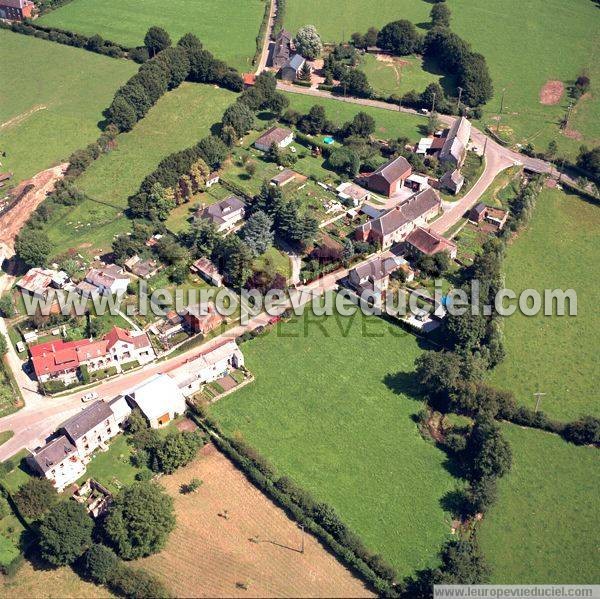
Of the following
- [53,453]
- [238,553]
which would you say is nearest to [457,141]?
[238,553]

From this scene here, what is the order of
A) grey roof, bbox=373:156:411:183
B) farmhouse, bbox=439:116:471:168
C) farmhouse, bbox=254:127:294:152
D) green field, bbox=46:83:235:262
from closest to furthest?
green field, bbox=46:83:235:262, grey roof, bbox=373:156:411:183, farmhouse, bbox=439:116:471:168, farmhouse, bbox=254:127:294:152

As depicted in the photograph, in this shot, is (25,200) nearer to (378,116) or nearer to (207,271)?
(207,271)

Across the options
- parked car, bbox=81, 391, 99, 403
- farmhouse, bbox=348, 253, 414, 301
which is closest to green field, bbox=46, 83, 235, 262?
parked car, bbox=81, 391, 99, 403

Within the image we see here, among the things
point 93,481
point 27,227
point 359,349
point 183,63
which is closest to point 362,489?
point 359,349

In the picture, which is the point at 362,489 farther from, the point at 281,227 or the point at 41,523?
the point at 281,227

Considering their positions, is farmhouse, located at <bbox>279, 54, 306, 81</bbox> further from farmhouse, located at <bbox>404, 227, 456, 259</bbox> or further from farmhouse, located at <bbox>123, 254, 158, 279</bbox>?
farmhouse, located at <bbox>123, 254, 158, 279</bbox>

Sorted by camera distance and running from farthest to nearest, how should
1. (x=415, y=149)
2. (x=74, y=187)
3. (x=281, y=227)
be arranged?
1. (x=415, y=149)
2. (x=74, y=187)
3. (x=281, y=227)
